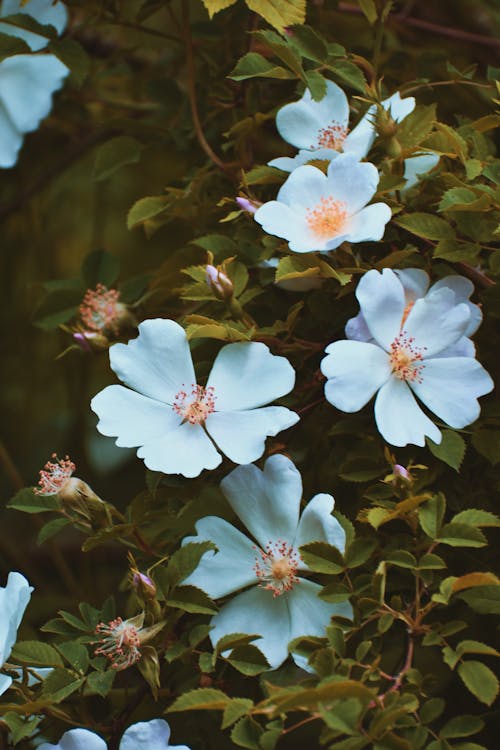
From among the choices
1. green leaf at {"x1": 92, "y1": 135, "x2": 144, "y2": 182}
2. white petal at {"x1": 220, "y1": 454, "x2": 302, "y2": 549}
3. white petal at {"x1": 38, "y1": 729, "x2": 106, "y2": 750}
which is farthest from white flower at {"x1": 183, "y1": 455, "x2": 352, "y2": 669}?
green leaf at {"x1": 92, "y1": 135, "x2": 144, "y2": 182}

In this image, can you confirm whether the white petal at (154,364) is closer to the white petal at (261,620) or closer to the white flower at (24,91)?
the white petal at (261,620)

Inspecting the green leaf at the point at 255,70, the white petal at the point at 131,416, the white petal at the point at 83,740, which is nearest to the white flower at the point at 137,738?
the white petal at the point at 83,740

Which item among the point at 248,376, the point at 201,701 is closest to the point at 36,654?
the point at 201,701

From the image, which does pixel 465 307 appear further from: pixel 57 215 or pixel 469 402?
pixel 57 215

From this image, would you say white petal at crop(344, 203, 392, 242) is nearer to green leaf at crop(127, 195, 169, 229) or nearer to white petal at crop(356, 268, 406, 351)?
white petal at crop(356, 268, 406, 351)

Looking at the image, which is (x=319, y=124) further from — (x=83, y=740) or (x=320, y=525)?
(x=83, y=740)
